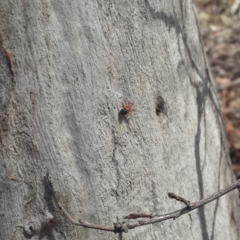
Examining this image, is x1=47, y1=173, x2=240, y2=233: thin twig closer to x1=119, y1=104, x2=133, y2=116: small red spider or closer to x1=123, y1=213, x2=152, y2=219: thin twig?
x1=123, y1=213, x2=152, y2=219: thin twig

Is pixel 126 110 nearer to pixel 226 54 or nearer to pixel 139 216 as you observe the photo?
pixel 139 216

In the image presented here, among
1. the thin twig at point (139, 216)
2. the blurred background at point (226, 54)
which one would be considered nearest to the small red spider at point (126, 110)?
the thin twig at point (139, 216)

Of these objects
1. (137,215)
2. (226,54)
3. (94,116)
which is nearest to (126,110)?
(94,116)

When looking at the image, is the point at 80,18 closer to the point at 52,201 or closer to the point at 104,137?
the point at 104,137

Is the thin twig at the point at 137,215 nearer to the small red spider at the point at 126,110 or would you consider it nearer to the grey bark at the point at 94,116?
the grey bark at the point at 94,116

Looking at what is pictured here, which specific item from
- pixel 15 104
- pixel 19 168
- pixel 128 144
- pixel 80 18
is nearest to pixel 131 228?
pixel 128 144

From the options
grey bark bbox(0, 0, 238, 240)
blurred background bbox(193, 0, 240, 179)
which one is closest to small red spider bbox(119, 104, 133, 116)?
grey bark bbox(0, 0, 238, 240)
